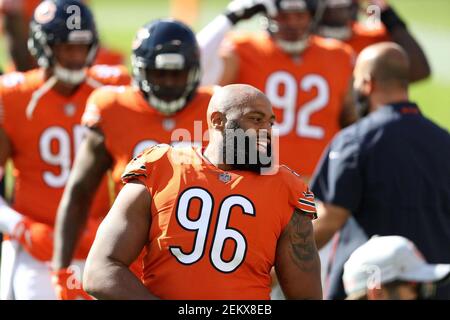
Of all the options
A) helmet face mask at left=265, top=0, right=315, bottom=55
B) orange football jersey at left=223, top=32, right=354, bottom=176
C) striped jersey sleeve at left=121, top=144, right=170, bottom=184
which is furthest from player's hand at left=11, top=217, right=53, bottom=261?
helmet face mask at left=265, top=0, right=315, bottom=55

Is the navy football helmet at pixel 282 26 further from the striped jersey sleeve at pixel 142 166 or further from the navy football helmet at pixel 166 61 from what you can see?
the striped jersey sleeve at pixel 142 166

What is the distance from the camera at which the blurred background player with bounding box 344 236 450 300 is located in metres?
4.59

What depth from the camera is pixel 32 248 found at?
657 centimetres

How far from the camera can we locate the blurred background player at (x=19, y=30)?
9.25m

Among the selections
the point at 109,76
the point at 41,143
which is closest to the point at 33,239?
the point at 41,143

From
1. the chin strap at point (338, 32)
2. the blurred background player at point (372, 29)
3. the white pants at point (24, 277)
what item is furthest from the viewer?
the chin strap at point (338, 32)

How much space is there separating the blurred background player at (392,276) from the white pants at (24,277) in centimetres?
224

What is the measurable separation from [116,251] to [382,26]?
549 cm

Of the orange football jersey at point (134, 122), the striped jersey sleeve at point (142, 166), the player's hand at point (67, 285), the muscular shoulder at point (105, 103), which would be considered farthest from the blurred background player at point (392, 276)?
the muscular shoulder at point (105, 103)

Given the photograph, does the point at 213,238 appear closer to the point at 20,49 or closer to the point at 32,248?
the point at 32,248

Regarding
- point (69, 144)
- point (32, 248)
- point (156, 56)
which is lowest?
point (32, 248)

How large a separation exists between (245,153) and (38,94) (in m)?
2.88

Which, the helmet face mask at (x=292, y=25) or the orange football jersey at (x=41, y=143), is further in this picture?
the helmet face mask at (x=292, y=25)

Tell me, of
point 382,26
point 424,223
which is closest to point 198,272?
point 424,223
